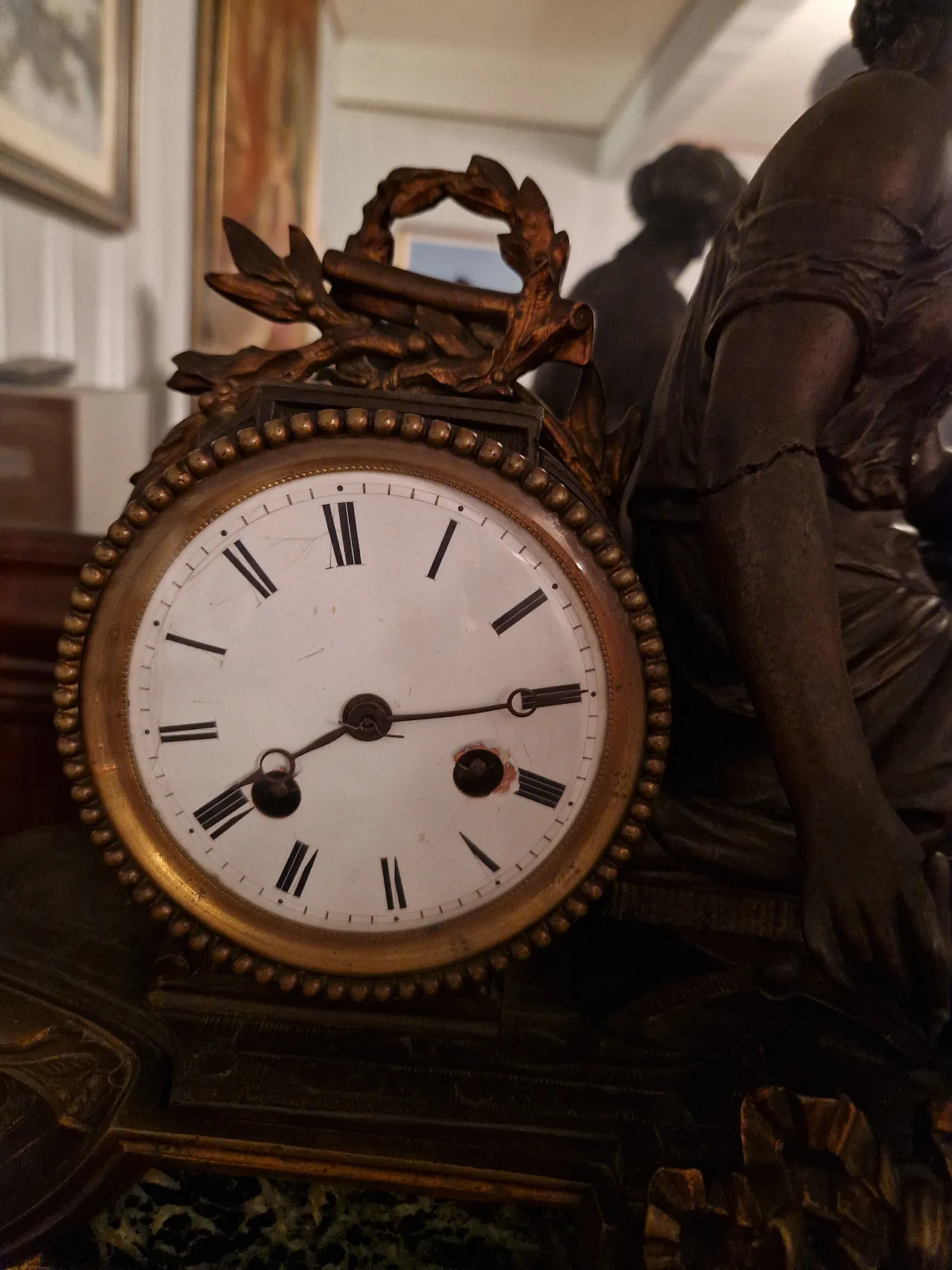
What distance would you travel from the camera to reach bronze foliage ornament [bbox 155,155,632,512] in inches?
21.6

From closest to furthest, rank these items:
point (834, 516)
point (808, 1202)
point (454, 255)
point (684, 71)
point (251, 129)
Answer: point (808, 1202) < point (834, 516) < point (684, 71) < point (454, 255) < point (251, 129)

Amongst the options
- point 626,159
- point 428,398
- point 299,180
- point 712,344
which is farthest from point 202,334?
point 712,344

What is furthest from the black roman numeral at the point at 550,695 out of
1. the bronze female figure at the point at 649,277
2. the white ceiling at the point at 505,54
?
the white ceiling at the point at 505,54

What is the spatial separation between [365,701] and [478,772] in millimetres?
88

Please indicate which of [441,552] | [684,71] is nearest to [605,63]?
[684,71]

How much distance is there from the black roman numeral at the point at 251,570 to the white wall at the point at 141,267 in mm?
606

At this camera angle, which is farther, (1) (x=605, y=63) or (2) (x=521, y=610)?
(1) (x=605, y=63)

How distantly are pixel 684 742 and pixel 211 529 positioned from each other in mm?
401

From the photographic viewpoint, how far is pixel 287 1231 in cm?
50

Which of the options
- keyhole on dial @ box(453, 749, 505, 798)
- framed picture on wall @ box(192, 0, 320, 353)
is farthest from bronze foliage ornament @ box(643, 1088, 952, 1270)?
framed picture on wall @ box(192, 0, 320, 353)

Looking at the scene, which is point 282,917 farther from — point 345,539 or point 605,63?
point 605,63

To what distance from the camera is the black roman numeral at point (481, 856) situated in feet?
1.67

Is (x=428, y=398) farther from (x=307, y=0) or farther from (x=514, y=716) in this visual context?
(x=307, y=0)

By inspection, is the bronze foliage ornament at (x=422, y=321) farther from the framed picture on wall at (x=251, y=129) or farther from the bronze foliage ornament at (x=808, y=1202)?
the framed picture on wall at (x=251, y=129)
